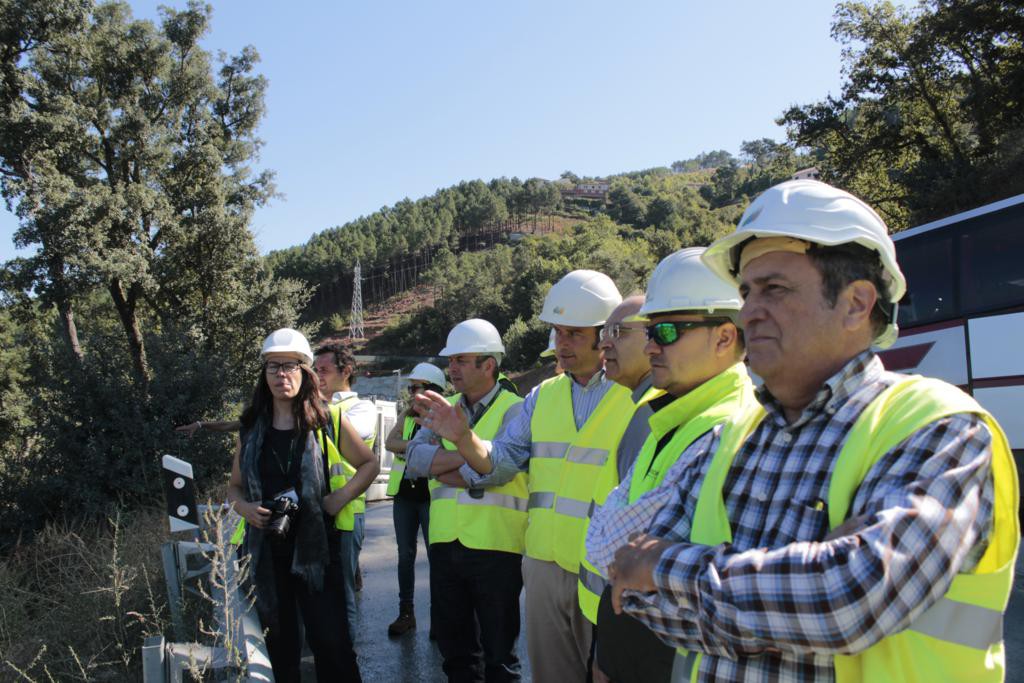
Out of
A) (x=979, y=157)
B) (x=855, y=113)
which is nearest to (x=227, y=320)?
(x=855, y=113)

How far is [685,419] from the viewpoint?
2.25 meters

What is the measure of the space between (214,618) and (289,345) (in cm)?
144

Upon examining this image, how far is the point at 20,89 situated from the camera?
69.8 feet

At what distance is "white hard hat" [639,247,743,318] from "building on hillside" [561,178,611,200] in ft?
455

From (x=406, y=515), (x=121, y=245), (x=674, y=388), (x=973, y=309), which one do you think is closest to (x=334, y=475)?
(x=406, y=515)

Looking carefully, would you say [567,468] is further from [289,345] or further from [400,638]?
[400,638]

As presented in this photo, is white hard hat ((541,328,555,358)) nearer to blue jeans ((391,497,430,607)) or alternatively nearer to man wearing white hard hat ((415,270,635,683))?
man wearing white hard hat ((415,270,635,683))

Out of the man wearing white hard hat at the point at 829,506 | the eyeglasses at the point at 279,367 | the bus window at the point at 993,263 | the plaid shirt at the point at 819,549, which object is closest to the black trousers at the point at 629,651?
the man wearing white hard hat at the point at 829,506

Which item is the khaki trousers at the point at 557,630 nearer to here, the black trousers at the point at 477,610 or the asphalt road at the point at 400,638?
the black trousers at the point at 477,610

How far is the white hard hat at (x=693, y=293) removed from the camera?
2.33 m

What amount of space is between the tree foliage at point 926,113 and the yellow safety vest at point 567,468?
2029 cm

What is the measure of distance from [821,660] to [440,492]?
8.73 feet

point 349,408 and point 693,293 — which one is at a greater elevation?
point 693,293

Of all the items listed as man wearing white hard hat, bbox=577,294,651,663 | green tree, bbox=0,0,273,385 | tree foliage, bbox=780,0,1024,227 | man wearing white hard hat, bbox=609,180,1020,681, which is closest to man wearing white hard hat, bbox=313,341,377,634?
man wearing white hard hat, bbox=577,294,651,663
